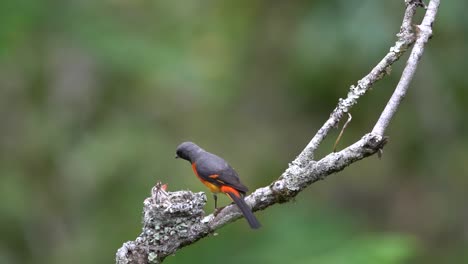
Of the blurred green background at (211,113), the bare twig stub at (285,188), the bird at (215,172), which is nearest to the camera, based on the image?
the bare twig stub at (285,188)

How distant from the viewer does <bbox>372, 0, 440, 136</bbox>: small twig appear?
3.62 m

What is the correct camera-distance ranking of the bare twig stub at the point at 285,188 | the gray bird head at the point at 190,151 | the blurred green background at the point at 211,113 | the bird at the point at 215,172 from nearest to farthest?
1. the bare twig stub at the point at 285,188
2. the bird at the point at 215,172
3. the gray bird head at the point at 190,151
4. the blurred green background at the point at 211,113

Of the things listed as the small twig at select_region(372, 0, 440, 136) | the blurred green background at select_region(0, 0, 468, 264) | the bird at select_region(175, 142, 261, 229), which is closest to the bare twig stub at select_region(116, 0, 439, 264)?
the small twig at select_region(372, 0, 440, 136)

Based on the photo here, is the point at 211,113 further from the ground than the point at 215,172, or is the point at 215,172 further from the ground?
the point at 211,113

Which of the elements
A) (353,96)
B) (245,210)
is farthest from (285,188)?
(353,96)

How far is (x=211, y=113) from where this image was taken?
12.3m

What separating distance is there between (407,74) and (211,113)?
867 cm

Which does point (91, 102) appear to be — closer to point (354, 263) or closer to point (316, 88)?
point (316, 88)

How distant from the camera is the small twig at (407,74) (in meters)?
3.62

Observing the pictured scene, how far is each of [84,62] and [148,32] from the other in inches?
38.7

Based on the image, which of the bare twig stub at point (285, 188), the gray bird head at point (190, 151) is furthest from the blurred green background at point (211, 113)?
the bare twig stub at point (285, 188)

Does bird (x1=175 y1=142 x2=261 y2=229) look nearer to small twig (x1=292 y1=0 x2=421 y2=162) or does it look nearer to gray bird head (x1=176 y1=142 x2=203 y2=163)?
gray bird head (x1=176 y1=142 x2=203 y2=163)

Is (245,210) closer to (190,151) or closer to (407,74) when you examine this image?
(190,151)

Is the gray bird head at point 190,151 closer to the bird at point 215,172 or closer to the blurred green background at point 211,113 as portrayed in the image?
the bird at point 215,172
